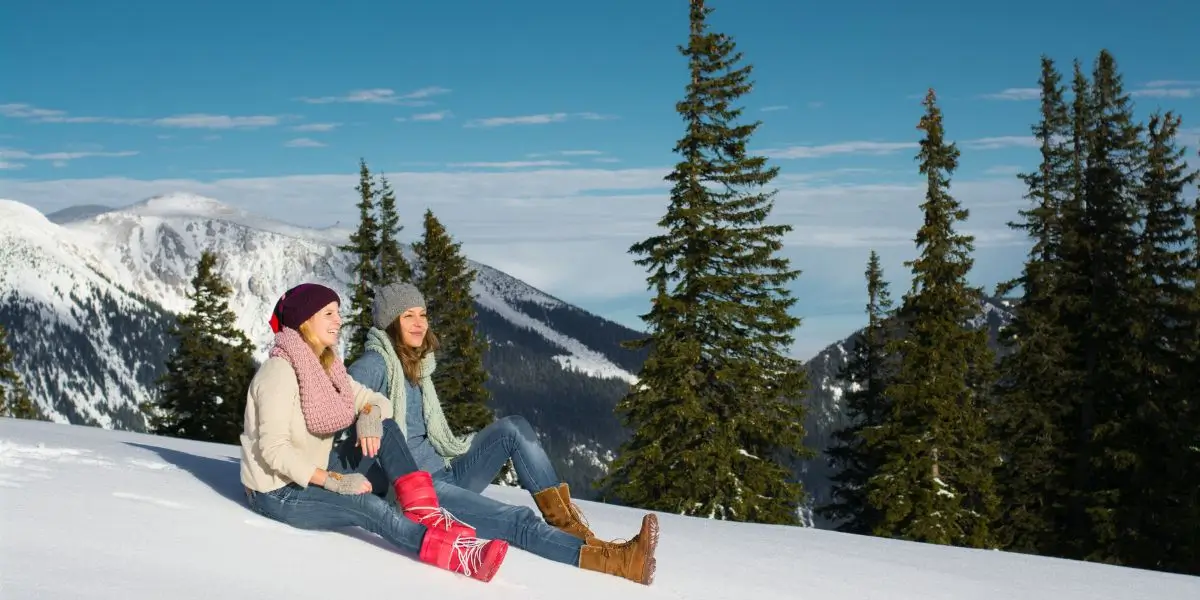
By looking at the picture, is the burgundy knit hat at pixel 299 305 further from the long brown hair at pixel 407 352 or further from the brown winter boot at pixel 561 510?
the brown winter boot at pixel 561 510

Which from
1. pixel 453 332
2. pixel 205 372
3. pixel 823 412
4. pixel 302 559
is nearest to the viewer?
pixel 302 559

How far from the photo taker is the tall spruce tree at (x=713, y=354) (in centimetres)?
2325

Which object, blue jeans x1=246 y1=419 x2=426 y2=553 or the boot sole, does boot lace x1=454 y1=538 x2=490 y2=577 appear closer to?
the boot sole

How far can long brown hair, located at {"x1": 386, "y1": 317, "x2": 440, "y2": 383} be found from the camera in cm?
738

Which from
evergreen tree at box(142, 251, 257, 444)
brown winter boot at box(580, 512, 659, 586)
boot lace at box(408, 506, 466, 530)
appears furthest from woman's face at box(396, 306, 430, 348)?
evergreen tree at box(142, 251, 257, 444)

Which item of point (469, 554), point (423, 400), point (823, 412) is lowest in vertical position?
point (823, 412)

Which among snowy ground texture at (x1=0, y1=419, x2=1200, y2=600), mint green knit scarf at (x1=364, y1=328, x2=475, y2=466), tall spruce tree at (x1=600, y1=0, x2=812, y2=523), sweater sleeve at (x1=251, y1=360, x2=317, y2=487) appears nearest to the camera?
snowy ground texture at (x1=0, y1=419, x2=1200, y2=600)

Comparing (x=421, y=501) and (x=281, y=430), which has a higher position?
(x=281, y=430)

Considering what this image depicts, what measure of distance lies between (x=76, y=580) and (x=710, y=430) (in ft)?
61.7

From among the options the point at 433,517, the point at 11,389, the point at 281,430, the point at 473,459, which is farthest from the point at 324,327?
the point at 11,389

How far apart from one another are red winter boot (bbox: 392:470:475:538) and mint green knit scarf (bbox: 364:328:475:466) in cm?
45

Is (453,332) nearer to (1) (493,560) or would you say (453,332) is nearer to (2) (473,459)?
(2) (473,459)

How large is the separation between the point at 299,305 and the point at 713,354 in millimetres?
17729

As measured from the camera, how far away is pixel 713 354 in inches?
941
